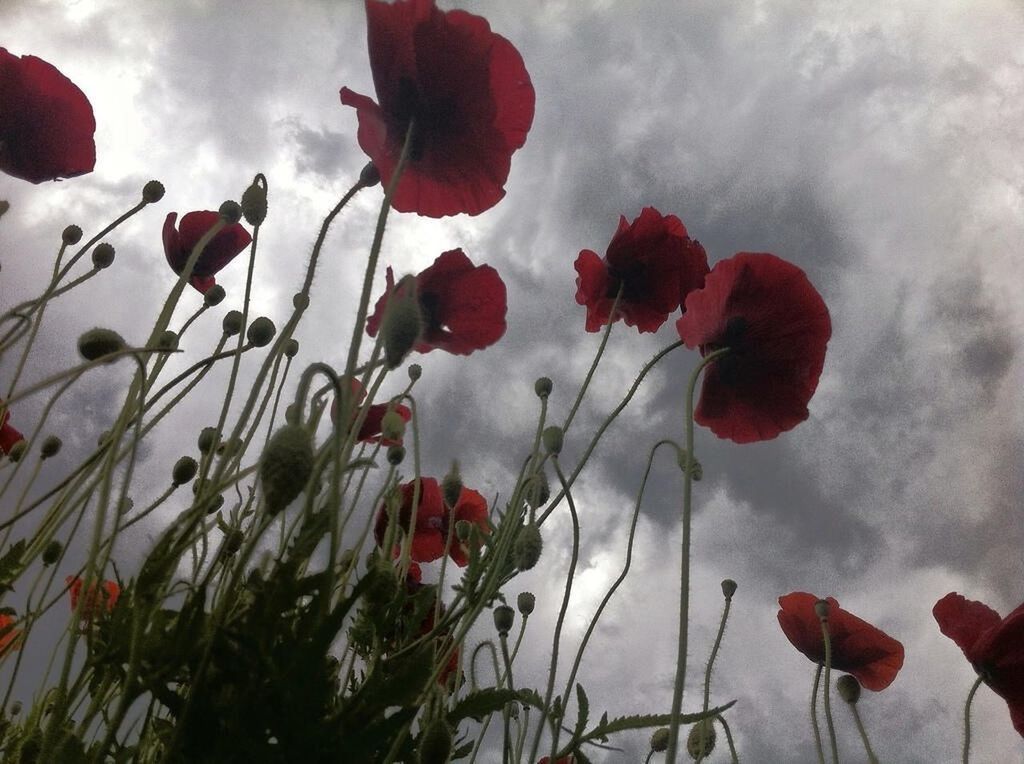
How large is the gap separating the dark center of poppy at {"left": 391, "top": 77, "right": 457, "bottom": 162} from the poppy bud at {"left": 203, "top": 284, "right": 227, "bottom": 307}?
91 cm

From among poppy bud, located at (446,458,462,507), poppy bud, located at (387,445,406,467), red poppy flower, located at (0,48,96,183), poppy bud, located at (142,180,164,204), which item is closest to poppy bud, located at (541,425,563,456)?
poppy bud, located at (446,458,462,507)

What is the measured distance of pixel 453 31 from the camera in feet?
4.49

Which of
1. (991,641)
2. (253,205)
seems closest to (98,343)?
(253,205)

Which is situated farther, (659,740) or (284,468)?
(659,740)

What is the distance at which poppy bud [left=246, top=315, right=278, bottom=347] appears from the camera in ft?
6.27

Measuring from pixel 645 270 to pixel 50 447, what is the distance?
1805mm

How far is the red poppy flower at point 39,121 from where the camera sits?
198 centimetres

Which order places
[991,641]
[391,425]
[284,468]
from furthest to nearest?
1. [991,641]
2. [391,425]
3. [284,468]

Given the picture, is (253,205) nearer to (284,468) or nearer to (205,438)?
(205,438)

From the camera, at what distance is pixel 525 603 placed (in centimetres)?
236

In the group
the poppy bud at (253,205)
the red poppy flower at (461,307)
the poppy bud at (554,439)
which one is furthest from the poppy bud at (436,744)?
the poppy bud at (253,205)

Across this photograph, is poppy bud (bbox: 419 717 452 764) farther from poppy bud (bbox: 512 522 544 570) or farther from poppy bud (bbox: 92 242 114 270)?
poppy bud (bbox: 92 242 114 270)

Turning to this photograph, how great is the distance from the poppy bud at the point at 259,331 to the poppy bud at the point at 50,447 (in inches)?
30.5

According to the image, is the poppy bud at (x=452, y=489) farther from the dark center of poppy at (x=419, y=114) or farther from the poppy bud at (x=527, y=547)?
the dark center of poppy at (x=419, y=114)
